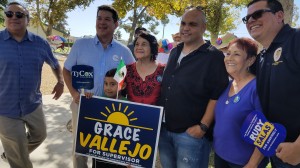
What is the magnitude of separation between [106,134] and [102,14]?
147 centimetres

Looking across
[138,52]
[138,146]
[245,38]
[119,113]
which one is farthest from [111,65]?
[245,38]

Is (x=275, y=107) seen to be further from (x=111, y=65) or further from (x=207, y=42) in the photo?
(x=111, y=65)

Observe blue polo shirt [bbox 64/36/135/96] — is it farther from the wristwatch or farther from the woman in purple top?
the woman in purple top

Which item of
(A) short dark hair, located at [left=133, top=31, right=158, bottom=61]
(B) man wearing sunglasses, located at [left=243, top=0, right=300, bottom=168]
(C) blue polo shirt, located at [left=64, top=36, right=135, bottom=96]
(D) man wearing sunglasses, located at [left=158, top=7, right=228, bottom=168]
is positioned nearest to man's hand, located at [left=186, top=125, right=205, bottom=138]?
(D) man wearing sunglasses, located at [left=158, top=7, right=228, bottom=168]

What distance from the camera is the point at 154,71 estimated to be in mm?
3273

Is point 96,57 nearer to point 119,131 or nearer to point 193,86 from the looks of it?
point 119,131

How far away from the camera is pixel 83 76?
11.5 ft

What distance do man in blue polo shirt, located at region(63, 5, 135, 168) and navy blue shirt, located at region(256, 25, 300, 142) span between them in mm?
1920

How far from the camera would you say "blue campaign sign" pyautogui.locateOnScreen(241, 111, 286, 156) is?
2.15m

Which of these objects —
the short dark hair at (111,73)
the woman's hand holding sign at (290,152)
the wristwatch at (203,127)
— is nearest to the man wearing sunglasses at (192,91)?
the wristwatch at (203,127)

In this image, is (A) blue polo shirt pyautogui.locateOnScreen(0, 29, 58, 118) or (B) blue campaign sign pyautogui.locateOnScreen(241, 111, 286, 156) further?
(A) blue polo shirt pyautogui.locateOnScreen(0, 29, 58, 118)

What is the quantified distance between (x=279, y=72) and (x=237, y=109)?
50 centimetres

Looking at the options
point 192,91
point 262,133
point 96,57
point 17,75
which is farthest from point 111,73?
point 262,133

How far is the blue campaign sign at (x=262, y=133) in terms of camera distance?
7.06 feet
